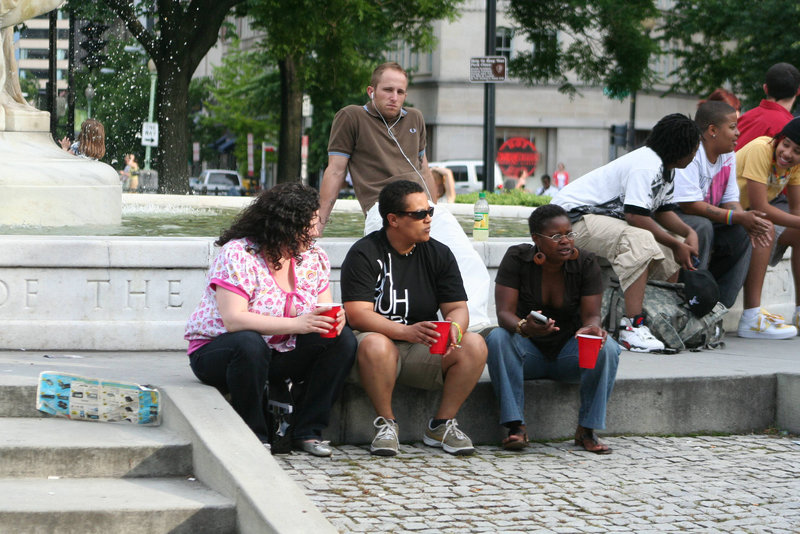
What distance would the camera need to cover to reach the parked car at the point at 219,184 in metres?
45.4

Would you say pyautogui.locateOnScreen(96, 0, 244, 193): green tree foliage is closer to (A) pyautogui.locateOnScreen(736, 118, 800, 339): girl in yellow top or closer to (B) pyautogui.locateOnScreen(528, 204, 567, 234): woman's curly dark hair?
(A) pyautogui.locateOnScreen(736, 118, 800, 339): girl in yellow top

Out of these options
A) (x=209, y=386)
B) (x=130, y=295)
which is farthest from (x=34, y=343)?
(x=209, y=386)

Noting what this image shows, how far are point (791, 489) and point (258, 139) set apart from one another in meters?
52.4

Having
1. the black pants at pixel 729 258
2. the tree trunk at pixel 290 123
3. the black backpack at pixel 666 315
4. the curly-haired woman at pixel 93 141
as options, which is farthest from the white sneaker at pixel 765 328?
the tree trunk at pixel 290 123

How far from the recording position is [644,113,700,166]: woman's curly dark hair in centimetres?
802

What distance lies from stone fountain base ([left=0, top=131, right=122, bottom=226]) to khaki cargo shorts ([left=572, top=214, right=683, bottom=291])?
404 centimetres

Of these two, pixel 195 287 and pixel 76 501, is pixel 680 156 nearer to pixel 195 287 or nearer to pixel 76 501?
pixel 195 287

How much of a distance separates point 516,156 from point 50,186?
134 ft

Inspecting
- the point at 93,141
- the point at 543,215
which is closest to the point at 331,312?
the point at 543,215

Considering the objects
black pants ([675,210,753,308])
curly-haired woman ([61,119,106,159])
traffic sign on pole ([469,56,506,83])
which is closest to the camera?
black pants ([675,210,753,308])

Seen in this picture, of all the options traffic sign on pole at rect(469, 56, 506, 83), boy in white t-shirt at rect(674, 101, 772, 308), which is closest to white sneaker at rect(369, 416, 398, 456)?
boy in white t-shirt at rect(674, 101, 772, 308)

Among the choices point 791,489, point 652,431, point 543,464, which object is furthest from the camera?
point 652,431

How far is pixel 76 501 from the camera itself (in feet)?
15.6

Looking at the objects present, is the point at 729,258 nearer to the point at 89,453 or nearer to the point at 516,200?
the point at 89,453
